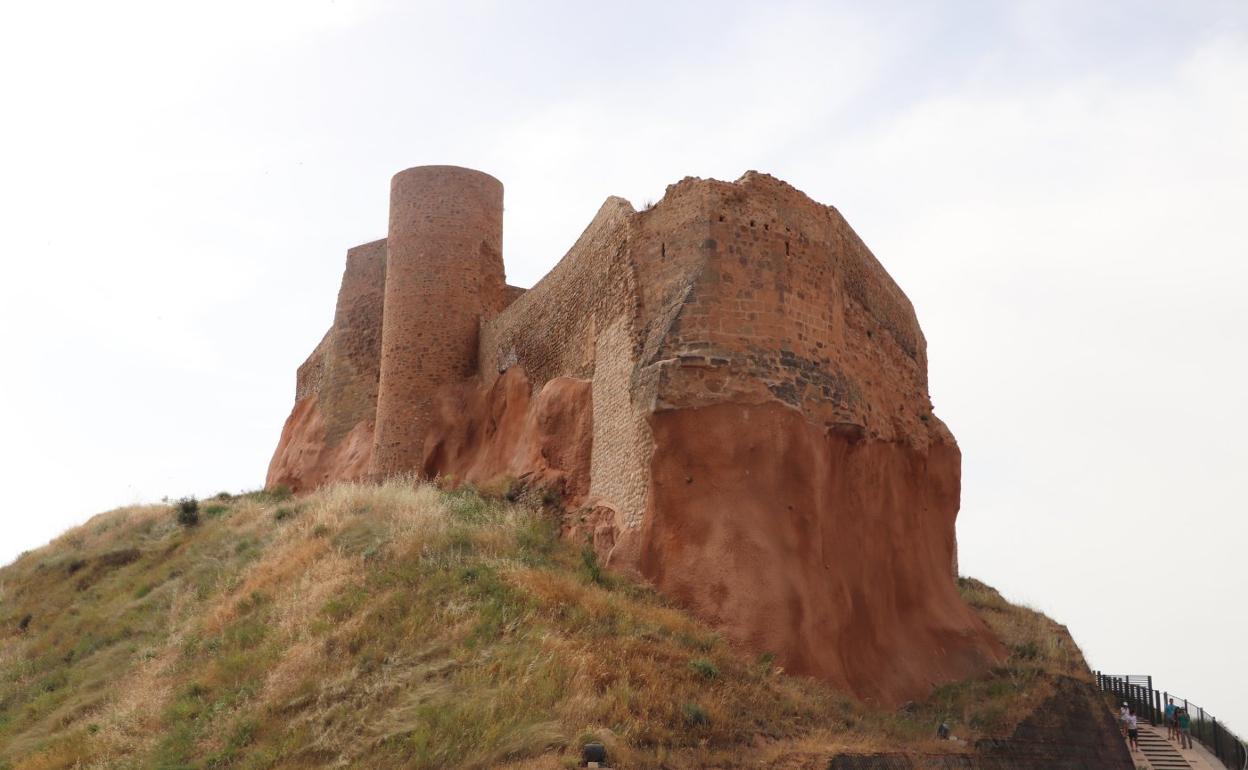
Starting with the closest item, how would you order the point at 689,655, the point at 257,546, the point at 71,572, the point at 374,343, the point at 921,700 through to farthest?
1. the point at 689,655
2. the point at 921,700
3. the point at 257,546
4. the point at 71,572
5. the point at 374,343

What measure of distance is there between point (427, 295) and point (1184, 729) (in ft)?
59.1

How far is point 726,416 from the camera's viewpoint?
13.0 m

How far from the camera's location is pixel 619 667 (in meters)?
10.1

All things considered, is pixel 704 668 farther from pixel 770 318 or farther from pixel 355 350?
pixel 355 350

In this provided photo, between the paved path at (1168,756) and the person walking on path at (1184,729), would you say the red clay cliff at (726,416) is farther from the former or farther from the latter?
the person walking on path at (1184,729)

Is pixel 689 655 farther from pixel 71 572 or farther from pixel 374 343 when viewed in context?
pixel 374 343

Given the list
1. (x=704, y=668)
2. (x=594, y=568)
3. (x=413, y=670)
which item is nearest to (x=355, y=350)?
(x=594, y=568)

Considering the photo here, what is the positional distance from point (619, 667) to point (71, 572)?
41.7 feet

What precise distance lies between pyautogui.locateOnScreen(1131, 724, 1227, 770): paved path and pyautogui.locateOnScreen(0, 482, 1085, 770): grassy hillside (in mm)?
5770

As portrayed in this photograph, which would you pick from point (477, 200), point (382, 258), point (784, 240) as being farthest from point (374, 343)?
point (784, 240)

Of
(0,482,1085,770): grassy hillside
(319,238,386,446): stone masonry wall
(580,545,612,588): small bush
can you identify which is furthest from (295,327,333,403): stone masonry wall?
(580,545,612,588): small bush

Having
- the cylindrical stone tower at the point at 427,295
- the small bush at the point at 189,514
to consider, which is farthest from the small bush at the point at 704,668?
the small bush at the point at 189,514

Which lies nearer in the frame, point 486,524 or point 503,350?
point 486,524

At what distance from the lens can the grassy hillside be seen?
9.41 metres
